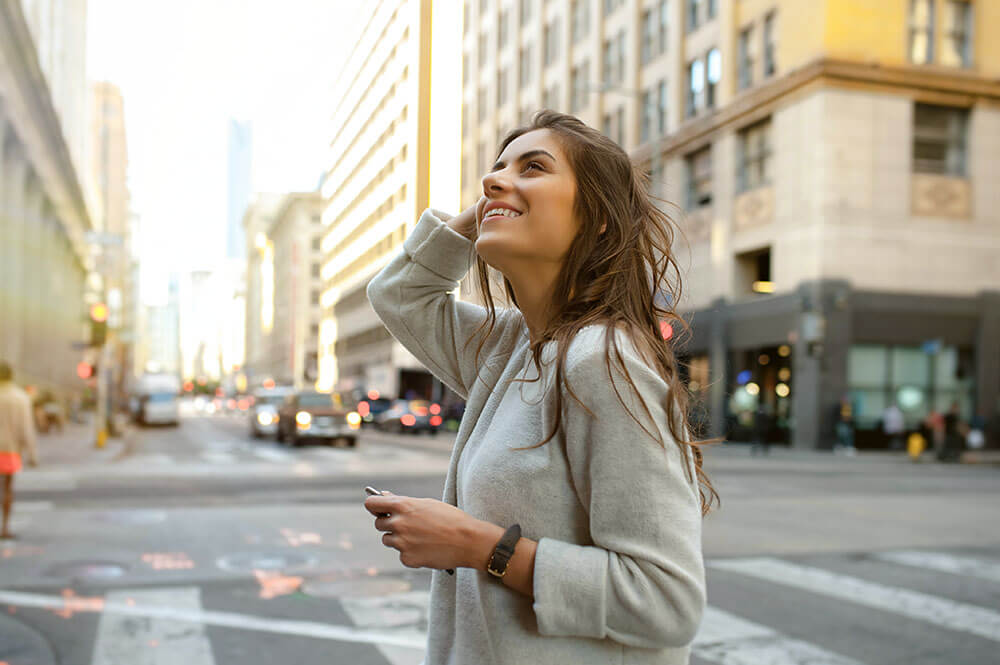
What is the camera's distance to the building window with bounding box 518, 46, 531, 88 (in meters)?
45.9

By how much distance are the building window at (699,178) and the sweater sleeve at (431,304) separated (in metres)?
33.7

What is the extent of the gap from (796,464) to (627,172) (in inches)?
895

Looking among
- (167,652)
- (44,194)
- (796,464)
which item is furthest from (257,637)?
(44,194)

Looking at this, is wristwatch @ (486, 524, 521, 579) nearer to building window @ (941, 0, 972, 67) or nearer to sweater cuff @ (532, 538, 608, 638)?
sweater cuff @ (532, 538, 608, 638)

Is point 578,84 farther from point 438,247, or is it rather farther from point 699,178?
point 438,247

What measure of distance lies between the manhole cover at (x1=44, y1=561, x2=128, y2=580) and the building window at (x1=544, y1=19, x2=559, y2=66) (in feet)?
128

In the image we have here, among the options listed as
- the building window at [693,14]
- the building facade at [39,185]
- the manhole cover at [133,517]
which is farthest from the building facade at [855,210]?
the building facade at [39,185]

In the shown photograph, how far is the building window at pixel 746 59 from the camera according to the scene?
3222 cm

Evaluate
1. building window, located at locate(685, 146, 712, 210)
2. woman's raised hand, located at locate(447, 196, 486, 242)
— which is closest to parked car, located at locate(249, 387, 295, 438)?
building window, located at locate(685, 146, 712, 210)

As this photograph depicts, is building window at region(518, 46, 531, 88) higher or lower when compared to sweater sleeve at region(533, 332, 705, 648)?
higher

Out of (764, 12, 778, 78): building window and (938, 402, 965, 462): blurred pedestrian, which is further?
(764, 12, 778, 78): building window

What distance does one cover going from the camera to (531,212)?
169 cm

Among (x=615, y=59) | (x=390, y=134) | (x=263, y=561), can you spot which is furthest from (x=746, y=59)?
(x=390, y=134)

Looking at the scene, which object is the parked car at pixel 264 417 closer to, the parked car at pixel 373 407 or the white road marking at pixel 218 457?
the white road marking at pixel 218 457
